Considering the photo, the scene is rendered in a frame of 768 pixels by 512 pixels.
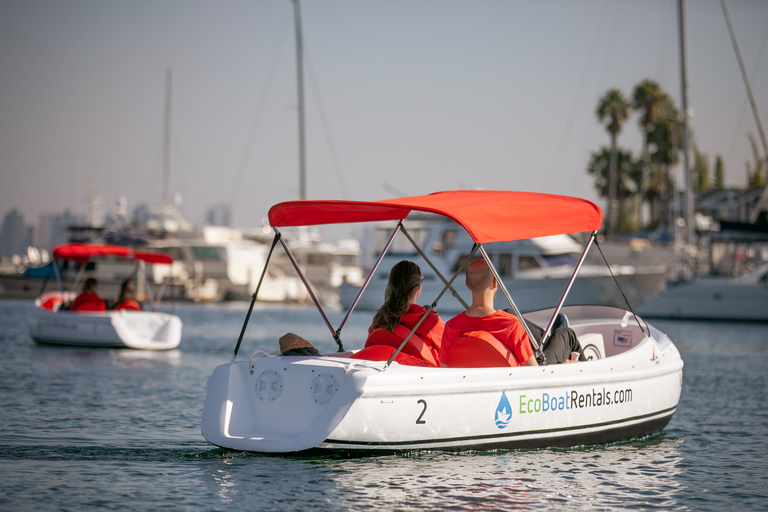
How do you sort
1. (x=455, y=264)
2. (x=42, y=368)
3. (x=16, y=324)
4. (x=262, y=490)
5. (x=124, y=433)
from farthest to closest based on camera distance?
(x=455, y=264) → (x=16, y=324) → (x=42, y=368) → (x=124, y=433) → (x=262, y=490)

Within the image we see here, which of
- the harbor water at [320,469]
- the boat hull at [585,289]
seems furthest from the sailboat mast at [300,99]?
the harbor water at [320,469]

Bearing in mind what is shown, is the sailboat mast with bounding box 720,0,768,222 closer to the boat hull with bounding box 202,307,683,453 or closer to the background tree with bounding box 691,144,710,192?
the boat hull with bounding box 202,307,683,453

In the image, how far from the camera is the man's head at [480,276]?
288 inches

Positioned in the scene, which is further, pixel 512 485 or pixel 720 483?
pixel 720 483

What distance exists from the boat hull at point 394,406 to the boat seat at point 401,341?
0.44m

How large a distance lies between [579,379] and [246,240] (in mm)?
61519

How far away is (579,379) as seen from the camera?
25.8 ft

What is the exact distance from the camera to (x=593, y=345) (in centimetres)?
959

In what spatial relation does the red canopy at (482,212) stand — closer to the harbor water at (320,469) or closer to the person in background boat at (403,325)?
the person in background boat at (403,325)

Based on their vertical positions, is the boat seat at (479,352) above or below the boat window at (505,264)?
above

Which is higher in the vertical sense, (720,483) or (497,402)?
(497,402)

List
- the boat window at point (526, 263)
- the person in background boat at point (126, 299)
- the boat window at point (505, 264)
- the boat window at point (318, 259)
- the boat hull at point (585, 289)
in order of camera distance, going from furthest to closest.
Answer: the boat window at point (318, 259), the boat window at point (505, 264), the boat window at point (526, 263), the boat hull at point (585, 289), the person in background boat at point (126, 299)

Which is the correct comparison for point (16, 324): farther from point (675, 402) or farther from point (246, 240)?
point (246, 240)

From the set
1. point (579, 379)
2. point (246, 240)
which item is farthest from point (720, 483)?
point (246, 240)
